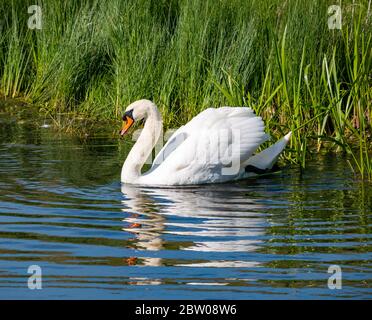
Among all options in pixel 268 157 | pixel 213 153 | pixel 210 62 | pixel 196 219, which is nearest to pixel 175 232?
pixel 196 219

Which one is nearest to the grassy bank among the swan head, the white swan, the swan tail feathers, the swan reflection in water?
the swan tail feathers

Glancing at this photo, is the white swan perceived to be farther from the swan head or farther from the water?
the swan head

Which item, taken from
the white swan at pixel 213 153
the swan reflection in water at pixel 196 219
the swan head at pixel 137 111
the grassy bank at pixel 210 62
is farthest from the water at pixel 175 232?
the grassy bank at pixel 210 62

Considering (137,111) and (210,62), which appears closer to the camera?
(137,111)

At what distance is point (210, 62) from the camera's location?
12.2 meters

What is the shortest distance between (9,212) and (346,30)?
14.4 ft

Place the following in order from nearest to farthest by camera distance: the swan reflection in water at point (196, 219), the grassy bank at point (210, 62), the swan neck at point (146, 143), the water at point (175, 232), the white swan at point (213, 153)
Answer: the water at point (175, 232)
the swan reflection in water at point (196, 219)
the white swan at point (213, 153)
the swan neck at point (146, 143)
the grassy bank at point (210, 62)

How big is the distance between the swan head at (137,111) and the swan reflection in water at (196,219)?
824mm

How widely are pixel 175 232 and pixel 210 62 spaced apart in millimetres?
3678

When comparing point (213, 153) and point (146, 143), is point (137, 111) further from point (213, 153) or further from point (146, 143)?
point (213, 153)

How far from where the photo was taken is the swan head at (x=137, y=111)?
37.8 ft

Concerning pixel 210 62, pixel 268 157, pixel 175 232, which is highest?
pixel 210 62

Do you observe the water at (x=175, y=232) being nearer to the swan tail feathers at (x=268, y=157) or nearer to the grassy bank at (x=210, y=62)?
the swan tail feathers at (x=268, y=157)

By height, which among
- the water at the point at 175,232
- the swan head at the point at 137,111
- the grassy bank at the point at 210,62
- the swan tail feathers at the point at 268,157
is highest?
the grassy bank at the point at 210,62
